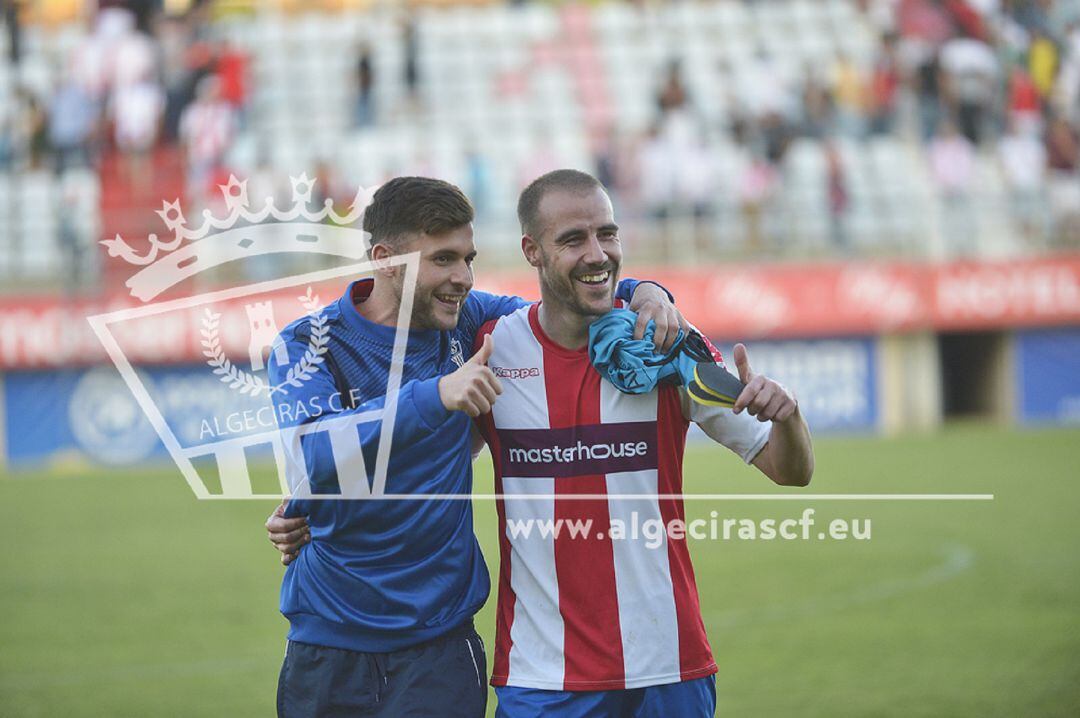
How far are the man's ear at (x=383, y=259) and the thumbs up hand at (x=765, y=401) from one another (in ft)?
3.42

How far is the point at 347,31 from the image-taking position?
2573cm

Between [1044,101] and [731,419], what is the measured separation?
2197 cm

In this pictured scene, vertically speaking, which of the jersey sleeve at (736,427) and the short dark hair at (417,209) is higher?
the short dark hair at (417,209)

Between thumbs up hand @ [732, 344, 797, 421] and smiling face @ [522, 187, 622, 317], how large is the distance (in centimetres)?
57

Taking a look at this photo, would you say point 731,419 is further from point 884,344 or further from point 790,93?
point 790,93

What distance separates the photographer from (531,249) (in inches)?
158

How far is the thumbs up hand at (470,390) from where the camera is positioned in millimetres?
3439

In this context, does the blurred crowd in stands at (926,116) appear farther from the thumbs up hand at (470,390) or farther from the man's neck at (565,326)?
the thumbs up hand at (470,390)

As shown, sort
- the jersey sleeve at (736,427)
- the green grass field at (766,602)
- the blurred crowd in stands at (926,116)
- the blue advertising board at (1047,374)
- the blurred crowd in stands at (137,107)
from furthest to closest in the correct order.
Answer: the blurred crowd in stands at (926,116) < the blurred crowd in stands at (137,107) < the blue advertising board at (1047,374) < the green grass field at (766,602) < the jersey sleeve at (736,427)

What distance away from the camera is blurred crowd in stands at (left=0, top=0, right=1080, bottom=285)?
21375 mm

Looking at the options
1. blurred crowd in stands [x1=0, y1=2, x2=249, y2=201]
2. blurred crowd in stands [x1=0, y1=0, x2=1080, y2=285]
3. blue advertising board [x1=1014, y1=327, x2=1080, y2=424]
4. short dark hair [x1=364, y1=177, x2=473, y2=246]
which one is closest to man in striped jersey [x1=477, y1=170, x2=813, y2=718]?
short dark hair [x1=364, y1=177, x2=473, y2=246]

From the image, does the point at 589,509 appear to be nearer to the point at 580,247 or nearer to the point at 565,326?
the point at 565,326

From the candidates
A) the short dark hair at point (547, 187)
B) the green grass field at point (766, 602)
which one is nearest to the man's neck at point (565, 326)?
the short dark hair at point (547, 187)

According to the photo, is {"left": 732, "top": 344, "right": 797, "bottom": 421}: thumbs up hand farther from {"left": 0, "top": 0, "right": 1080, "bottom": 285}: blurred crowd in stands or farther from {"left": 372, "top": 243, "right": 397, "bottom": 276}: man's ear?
{"left": 0, "top": 0, "right": 1080, "bottom": 285}: blurred crowd in stands
